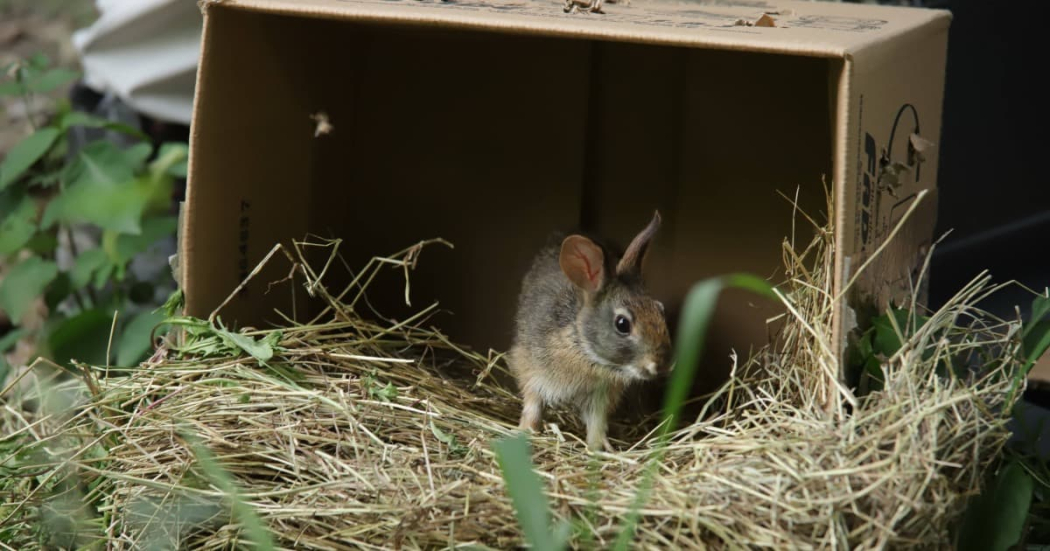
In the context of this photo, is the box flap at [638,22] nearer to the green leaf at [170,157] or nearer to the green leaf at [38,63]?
the green leaf at [170,157]

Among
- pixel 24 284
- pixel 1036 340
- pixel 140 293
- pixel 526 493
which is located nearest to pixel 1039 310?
pixel 1036 340

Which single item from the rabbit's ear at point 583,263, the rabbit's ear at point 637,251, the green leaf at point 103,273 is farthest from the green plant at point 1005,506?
the green leaf at point 103,273

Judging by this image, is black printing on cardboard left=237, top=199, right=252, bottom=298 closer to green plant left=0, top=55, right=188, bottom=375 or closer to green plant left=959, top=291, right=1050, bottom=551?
green plant left=0, top=55, right=188, bottom=375

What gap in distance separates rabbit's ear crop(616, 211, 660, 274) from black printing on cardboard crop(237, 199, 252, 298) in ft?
3.46

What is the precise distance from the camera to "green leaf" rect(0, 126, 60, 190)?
3691 mm

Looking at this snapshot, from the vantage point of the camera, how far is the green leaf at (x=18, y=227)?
146 inches

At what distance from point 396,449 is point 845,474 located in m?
1.04

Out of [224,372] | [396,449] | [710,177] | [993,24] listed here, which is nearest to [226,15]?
[224,372]

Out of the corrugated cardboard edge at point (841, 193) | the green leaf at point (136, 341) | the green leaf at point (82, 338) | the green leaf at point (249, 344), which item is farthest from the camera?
the green leaf at point (82, 338)

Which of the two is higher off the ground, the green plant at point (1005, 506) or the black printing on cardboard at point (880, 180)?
the black printing on cardboard at point (880, 180)

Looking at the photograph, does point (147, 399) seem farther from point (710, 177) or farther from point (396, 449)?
point (710, 177)

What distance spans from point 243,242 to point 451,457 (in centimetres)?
93

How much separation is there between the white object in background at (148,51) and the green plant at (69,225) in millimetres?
226

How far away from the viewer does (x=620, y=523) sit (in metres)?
2.23
